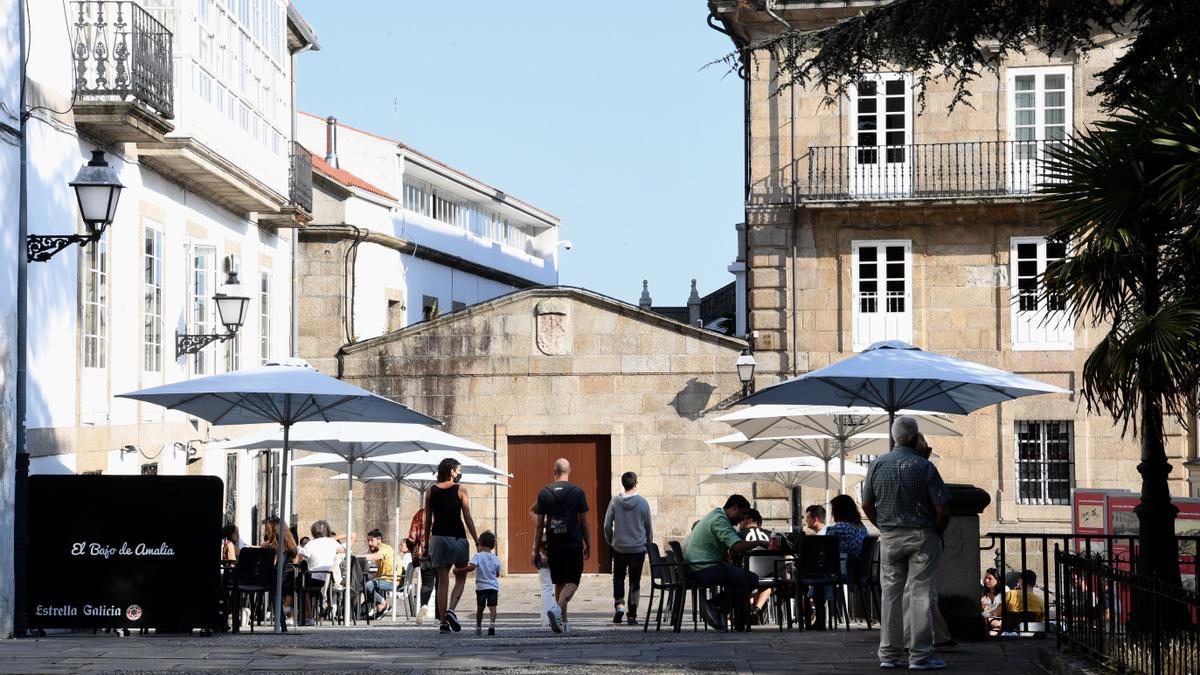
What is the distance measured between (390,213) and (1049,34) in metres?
24.5

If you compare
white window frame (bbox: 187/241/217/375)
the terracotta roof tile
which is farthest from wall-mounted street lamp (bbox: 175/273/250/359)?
the terracotta roof tile

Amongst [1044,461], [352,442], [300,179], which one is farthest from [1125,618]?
[300,179]

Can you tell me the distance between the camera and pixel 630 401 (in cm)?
2883

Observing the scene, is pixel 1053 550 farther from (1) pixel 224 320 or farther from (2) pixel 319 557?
(1) pixel 224 320

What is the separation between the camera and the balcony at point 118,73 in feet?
58.7

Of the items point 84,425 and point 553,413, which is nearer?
point 84,425

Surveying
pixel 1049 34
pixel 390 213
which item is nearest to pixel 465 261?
pixel 390 213

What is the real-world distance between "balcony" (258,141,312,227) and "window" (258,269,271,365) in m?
0.84

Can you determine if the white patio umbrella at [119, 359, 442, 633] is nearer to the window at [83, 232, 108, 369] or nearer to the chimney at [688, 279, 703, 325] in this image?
the window at [83, 232, 108, 369]

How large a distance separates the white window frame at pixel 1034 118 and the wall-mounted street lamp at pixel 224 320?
1232 centimetres

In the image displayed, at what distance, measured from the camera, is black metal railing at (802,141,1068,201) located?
2762 centimetres

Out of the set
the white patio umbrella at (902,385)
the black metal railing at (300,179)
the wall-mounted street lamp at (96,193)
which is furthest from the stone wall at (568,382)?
the wall-mounted street lamp at (96,193)

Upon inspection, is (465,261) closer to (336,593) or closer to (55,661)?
(336,593)

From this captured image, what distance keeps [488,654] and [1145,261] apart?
4926 millimetres
